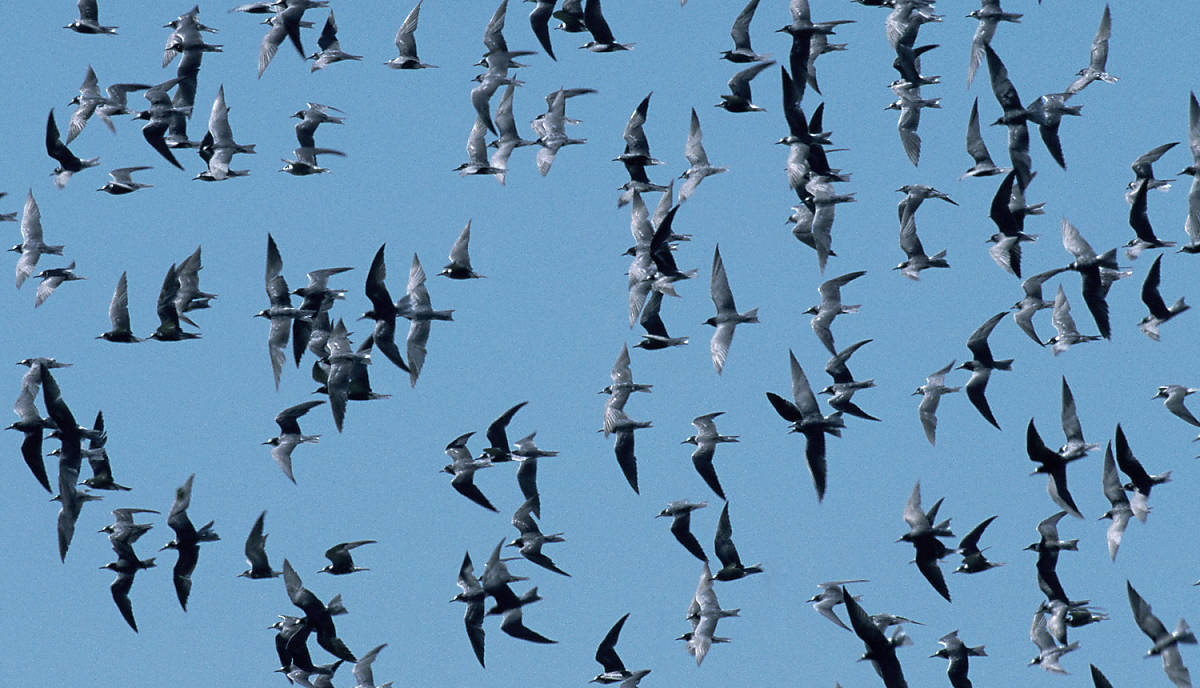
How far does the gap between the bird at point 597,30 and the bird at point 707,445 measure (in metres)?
9.38

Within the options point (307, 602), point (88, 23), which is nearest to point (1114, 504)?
point (307, 602)

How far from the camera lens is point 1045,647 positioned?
164ft

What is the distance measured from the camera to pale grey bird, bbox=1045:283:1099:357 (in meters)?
49.0

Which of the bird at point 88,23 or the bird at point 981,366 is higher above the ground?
the bird at point 88,23

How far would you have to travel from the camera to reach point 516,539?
5084cm

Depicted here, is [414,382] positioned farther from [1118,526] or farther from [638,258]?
[1118,526]

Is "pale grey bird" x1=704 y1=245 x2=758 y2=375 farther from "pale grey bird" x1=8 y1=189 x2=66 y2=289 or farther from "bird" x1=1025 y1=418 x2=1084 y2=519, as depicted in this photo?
"pale grey bird" x1=8 y1=189 x2=66 y2=289

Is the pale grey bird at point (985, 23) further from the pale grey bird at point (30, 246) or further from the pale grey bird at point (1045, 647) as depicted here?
the pale grey bird at point (30, 246)

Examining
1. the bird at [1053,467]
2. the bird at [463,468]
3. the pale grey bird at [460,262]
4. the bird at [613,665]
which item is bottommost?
the bird at [613,665]

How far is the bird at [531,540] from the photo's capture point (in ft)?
165

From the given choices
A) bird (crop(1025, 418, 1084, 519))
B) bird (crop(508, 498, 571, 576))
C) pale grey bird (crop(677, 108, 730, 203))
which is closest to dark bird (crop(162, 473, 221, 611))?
bird (crop(508, 498, 571, 576))

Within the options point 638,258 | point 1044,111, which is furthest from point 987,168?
point 638,258

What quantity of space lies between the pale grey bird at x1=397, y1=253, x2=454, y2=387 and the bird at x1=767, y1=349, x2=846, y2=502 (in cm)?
881

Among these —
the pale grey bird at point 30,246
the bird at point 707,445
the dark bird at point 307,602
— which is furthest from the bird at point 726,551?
the pale grey bird at point 30,246
